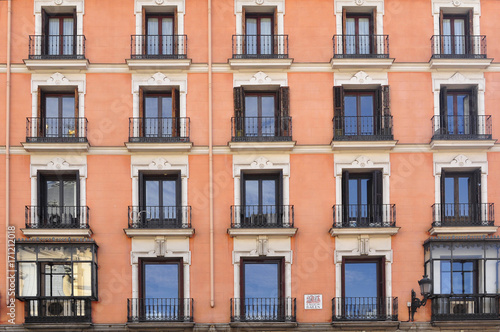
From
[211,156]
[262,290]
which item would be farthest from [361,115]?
[262,290]

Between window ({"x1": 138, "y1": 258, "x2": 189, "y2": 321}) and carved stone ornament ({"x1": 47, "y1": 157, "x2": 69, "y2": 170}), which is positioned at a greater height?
carved stone ornament ({"x1": 47, "y1": 157, "x2": 69, "y2": 170})

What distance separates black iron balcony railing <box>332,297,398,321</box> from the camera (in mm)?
29891

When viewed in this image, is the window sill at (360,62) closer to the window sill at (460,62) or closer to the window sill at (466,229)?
the window sill at (460,62)

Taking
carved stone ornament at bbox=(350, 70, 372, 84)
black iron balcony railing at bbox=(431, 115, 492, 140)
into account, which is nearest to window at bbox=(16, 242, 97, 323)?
carved stone ornament at bbox=(350, 70, 372, 84)

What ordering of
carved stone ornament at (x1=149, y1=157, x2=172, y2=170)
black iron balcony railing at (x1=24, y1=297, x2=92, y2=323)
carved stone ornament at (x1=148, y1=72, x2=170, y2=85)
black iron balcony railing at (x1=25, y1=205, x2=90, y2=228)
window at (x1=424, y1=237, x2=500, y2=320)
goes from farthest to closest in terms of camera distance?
carved stone ornament at (x1=148, y1=72, x2=170, y2=85), carved stone ornament at (x1=149, y1=157, x2=172, y2=170), black iron balcony railing at (x1=25, y1=205, x2=90, y2=228), window at (x1=424, y1=237, x2=500, y2=320), black iron balcony railing at (x1=24, y1=297, x2=92, y2=323)

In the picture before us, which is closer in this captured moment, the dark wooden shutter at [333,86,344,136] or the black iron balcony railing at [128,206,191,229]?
the black iron balcony railing at [128,206,191,229]

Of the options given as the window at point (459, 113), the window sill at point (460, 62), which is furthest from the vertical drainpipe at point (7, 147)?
the window at point (459, 113)

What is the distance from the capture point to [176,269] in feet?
100

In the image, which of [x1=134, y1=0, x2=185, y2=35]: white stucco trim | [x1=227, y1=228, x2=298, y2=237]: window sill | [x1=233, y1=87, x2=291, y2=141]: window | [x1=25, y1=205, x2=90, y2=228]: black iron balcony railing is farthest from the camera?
[x1=134, y1=0, x2=185, y2=35]: white stucco trim

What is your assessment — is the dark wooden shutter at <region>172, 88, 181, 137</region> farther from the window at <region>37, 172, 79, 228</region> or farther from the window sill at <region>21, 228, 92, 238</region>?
the window sill at <region>21, 228, 92, 238</region>

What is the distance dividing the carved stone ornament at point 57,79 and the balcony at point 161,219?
5.50 m

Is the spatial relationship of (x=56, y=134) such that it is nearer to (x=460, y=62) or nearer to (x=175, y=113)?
(x=175, y=113)

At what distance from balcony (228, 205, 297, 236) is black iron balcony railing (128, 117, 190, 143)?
3.45m

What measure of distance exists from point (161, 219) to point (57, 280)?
14.4 feet
